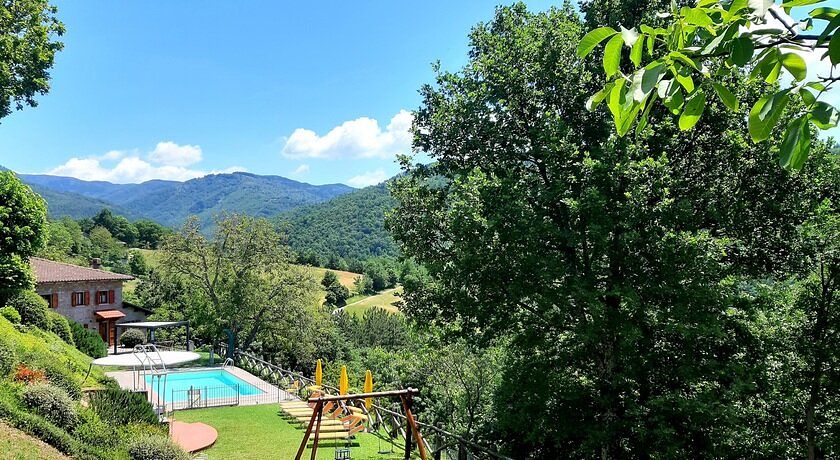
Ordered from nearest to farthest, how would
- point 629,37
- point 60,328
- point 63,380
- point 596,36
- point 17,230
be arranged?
point 629,37
point 596,36
point 63,380
point 17,230
point 60,328

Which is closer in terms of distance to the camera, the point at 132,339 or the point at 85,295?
the point at 132,339

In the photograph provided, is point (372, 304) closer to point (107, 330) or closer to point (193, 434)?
point (107, 330)

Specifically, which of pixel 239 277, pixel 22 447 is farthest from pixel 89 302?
pixel 22 447

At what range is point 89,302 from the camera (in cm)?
3738

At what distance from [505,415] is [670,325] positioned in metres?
4.51

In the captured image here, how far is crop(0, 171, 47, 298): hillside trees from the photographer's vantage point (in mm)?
16578

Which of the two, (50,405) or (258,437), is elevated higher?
(50,405)

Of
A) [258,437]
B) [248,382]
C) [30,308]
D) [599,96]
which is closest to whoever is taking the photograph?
[599,96]

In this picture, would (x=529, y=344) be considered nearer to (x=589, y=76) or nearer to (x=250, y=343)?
(x=589, y=76)

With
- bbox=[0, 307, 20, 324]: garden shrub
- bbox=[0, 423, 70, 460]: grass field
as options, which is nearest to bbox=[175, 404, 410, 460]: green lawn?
bbox=[0, 423, 70, 460]: grass field

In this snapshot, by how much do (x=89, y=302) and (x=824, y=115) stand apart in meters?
43.6

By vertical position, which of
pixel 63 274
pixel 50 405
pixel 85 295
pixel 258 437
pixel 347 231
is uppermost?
pixel 347 231

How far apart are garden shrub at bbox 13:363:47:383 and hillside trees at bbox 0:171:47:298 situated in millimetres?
7481

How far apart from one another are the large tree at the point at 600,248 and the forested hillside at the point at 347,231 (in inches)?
4069
